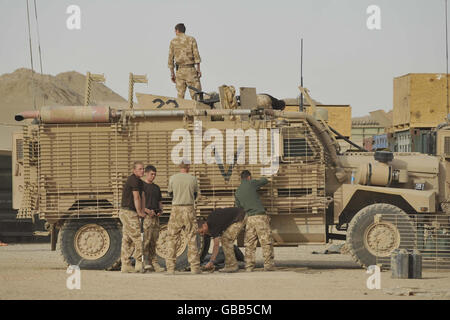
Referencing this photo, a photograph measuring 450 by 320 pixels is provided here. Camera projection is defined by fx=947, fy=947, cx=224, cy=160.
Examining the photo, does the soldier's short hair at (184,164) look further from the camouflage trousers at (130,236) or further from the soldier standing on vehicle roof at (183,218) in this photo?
the camouflage trousers at (130,236)

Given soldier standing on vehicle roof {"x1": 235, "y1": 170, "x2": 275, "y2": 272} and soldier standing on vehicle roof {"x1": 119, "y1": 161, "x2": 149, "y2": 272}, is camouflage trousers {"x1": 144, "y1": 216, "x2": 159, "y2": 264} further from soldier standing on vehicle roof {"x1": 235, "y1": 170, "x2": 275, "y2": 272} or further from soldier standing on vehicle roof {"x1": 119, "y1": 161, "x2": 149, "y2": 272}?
soldier standing on vehicle roof {"x1": 235, "y1": 170, "x2": 275, "y2": 272}

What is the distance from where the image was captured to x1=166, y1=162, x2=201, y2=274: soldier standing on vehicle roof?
14.9m

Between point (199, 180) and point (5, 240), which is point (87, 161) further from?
point (5, 240)

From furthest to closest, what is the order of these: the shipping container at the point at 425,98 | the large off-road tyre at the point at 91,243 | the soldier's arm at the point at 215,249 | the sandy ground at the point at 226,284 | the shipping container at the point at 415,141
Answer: the shipping container at the point at 425,98 → the shipping container at the point at 415,141 → the large off-road tyre at the point at 91,243 → the soldier's arm at the point at 215,249 → the sandy ground at the point at 226,284

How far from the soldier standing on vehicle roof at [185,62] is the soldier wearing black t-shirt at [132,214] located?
3.11 m

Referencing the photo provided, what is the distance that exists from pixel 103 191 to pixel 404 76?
1195 cm

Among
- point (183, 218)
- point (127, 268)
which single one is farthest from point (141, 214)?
point (127, 268)

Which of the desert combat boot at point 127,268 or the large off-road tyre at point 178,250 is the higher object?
the large off-road tyre at point 178,250

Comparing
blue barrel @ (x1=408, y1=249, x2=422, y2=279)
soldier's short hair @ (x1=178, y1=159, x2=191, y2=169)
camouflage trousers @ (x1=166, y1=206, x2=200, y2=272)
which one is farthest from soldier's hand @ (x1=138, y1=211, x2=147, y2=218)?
blue barrel @ (x1=408, y1=249, x2=422, y2=279)

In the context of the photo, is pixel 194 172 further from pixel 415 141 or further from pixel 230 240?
pixel 415 141

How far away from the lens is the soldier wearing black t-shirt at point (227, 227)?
15.4 meters

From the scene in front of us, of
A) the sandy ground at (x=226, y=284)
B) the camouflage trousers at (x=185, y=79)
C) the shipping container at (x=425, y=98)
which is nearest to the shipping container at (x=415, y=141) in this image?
the shipping container at (x=425, y=98)
